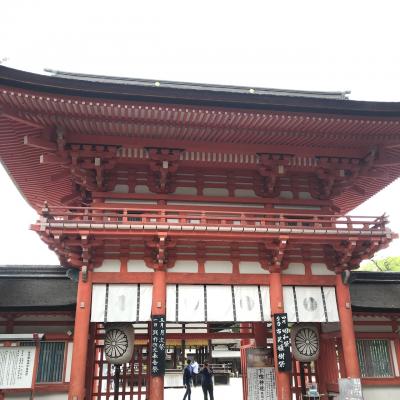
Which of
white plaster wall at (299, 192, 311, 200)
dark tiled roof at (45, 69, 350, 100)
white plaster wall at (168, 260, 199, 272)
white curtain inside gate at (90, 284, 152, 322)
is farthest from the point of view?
dark tiled roof at (45, 69, 350, 100)

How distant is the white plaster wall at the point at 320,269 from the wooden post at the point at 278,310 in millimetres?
1090

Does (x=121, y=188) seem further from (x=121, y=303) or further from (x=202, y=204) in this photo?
(x=121, y=303)

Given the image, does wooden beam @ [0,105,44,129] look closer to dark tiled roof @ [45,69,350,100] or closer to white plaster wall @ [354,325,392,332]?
dark tiled roof @ [45,69,350,100]

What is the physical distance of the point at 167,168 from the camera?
9578 millimetres

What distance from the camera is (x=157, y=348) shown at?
8461mm

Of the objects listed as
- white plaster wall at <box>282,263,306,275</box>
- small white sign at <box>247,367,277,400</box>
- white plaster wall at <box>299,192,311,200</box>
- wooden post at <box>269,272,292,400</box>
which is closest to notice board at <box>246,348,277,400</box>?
small white sign at <box>247,367,277,400</box>

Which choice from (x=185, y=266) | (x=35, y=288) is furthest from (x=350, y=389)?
(x=35, y=288)

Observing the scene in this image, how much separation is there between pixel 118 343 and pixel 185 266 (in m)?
2.54

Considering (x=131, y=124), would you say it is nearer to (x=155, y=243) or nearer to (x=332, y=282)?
(x=155, y=243)

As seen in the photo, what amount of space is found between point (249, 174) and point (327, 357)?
558 cm

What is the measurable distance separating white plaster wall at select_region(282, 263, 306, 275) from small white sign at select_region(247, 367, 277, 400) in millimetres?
2695

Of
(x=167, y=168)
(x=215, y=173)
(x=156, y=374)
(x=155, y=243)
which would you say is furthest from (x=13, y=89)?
(x=156, y=374)

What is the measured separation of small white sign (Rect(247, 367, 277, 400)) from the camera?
9969 millimetres

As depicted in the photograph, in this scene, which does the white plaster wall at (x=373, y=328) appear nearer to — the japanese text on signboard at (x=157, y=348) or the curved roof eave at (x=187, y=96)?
the japanese text on signboard at (x=157, y=348)
